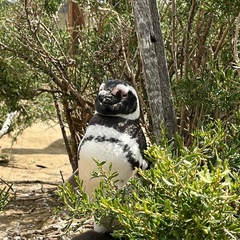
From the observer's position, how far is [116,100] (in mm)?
1751

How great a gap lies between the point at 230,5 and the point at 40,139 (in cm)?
637

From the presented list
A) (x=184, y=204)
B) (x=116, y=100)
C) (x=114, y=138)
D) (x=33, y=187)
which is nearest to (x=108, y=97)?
(x=116, y=100)

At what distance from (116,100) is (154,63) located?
18 cm

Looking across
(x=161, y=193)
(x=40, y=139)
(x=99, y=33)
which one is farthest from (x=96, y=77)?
(x=40, y=139)

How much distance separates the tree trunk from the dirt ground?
0.52 meters

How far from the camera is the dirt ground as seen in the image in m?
2.46

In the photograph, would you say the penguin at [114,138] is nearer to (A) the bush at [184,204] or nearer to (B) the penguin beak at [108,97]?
(B) the penguin beak at [108,97]

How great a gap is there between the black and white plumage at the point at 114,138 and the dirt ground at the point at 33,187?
10.4 inches

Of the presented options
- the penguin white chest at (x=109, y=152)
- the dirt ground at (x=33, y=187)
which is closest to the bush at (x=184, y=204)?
the dirt ground at (x=33, y=187)

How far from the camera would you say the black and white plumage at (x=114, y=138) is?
1711mm

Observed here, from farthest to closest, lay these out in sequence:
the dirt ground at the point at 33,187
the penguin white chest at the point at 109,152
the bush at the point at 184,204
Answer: the dirt ground at the point at 33,187, the penguin white chest at the point at 109,152, the bush at the point at 184,204

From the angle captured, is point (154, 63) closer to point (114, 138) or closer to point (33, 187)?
point (114, 138)

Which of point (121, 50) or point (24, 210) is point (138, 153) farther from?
point (24, 210)

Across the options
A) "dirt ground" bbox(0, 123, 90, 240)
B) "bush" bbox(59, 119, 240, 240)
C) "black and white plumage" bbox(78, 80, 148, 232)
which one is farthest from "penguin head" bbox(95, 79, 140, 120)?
"bush" bbox(59, 119, 240, 240)
